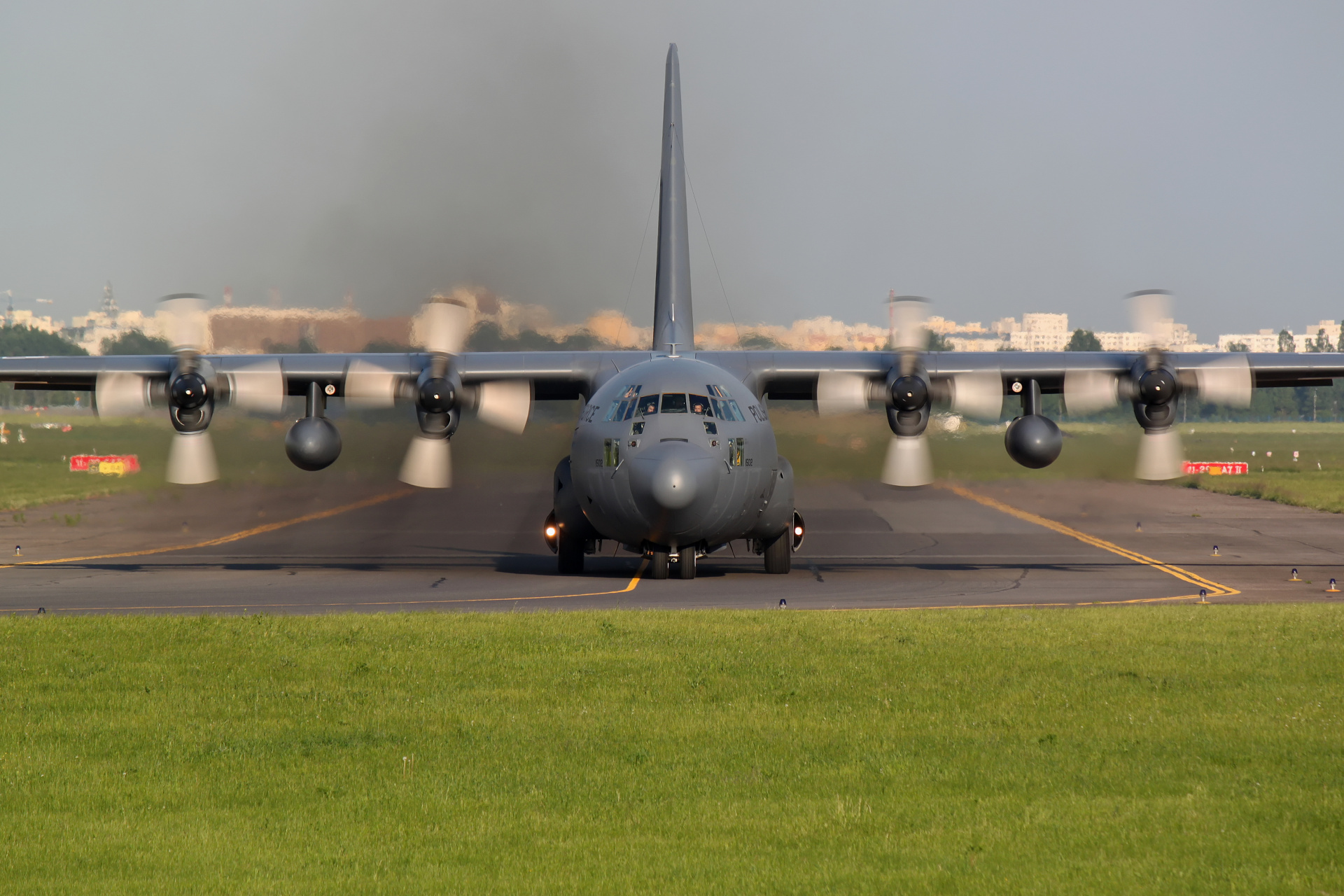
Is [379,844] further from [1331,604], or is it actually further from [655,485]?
[1331,604]

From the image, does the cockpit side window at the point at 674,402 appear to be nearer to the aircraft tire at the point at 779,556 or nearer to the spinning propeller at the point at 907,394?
the aircraft tire at the point at 779,556

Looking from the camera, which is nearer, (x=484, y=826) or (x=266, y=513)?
(x=484, y=826)

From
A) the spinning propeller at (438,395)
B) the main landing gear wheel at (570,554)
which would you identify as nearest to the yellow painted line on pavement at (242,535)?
the spinning propeller at (438,395)

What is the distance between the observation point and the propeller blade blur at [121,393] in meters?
26.7

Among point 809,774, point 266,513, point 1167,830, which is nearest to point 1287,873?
point 1167,830

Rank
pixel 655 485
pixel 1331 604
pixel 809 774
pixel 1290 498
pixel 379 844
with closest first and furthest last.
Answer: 1. pixel 379 844
2. pixel 809 774
3. pixel 1331 604
4. pixel 655 485
5. pixel 1290 498

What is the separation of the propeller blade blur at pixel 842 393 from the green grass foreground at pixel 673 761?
36.0 ft

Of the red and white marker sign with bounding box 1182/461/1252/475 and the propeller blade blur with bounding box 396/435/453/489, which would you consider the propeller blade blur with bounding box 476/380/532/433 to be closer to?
the propeller blade blur with bounding box 396/435/453/489

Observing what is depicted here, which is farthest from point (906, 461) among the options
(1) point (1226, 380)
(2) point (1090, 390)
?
(1) point (1226, 380)

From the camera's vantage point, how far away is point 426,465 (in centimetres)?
2584

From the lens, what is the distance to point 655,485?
20.4 m

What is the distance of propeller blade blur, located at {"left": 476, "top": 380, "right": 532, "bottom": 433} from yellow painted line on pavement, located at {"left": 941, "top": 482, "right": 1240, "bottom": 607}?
37.5 ft

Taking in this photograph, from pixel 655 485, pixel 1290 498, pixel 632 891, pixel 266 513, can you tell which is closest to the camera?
pixel 632 891

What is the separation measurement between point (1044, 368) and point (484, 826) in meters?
21.2
